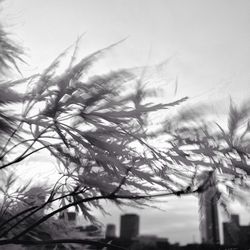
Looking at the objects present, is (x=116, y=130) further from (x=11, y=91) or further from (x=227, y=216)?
(x=227, y=216)

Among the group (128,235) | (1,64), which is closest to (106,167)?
(1,64)

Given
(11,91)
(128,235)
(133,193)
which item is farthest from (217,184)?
(128,235)

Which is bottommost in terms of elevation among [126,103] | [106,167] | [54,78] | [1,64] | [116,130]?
[106,167]

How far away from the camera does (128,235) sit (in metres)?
18.4

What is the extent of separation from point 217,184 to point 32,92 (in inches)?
63.3

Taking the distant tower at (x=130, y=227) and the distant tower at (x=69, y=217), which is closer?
the distant tower at (x=69, y=217)

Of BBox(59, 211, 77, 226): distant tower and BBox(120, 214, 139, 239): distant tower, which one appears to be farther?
BBox(120, 214, 139, 239): distant tower

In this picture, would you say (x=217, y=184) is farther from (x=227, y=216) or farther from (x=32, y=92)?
(x=32, y=92)

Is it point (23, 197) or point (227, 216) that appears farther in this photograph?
point (23, 197)

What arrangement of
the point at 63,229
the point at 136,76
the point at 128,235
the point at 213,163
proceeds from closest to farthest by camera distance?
1. the point at 136,76
2. the point at 213,163
3. the point at 63,229
4. the point at 128,235

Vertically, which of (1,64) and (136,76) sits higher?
(1,64)

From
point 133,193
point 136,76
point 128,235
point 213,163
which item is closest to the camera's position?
point 136,76

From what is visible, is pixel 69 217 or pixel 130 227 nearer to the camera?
pixel 69 217

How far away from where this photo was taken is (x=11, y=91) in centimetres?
230
